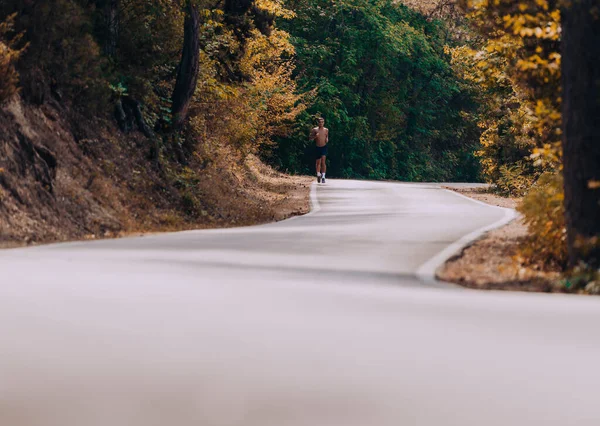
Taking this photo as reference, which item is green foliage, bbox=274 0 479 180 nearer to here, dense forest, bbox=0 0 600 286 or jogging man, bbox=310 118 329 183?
dense forest, bbox=0 0 600 286

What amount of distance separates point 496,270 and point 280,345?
204 inches

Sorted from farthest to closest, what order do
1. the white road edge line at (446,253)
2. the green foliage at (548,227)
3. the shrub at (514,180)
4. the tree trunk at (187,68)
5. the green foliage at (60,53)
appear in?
the shrub at (514,180)
the tree trunk at (187,68)
the green foliage at (60,53)
the green foliage at (548,227)
the white road edge line at (446,253)

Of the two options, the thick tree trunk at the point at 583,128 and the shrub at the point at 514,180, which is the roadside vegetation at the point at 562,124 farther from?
the shrub at the point at 514,180

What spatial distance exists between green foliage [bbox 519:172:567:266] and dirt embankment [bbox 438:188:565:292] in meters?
0.17

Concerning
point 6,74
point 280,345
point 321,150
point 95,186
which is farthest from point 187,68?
point 280,345

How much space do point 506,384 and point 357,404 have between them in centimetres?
97

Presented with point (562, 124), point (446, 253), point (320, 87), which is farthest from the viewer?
point (320, 87)

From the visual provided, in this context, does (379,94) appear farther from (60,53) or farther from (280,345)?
(280,345)

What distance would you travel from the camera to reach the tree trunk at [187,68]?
88.0ft

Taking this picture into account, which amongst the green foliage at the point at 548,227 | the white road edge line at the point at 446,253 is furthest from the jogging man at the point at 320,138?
the green foliage at the point at 548,227

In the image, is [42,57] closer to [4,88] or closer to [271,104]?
[4,88]

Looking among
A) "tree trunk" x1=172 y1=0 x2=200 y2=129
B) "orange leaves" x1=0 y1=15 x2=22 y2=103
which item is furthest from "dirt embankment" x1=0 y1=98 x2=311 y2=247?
"tree trunk" x1=172 y1=0 x2=200 y2=129

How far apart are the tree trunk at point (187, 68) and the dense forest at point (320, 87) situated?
32mm

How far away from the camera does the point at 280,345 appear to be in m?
8.48
